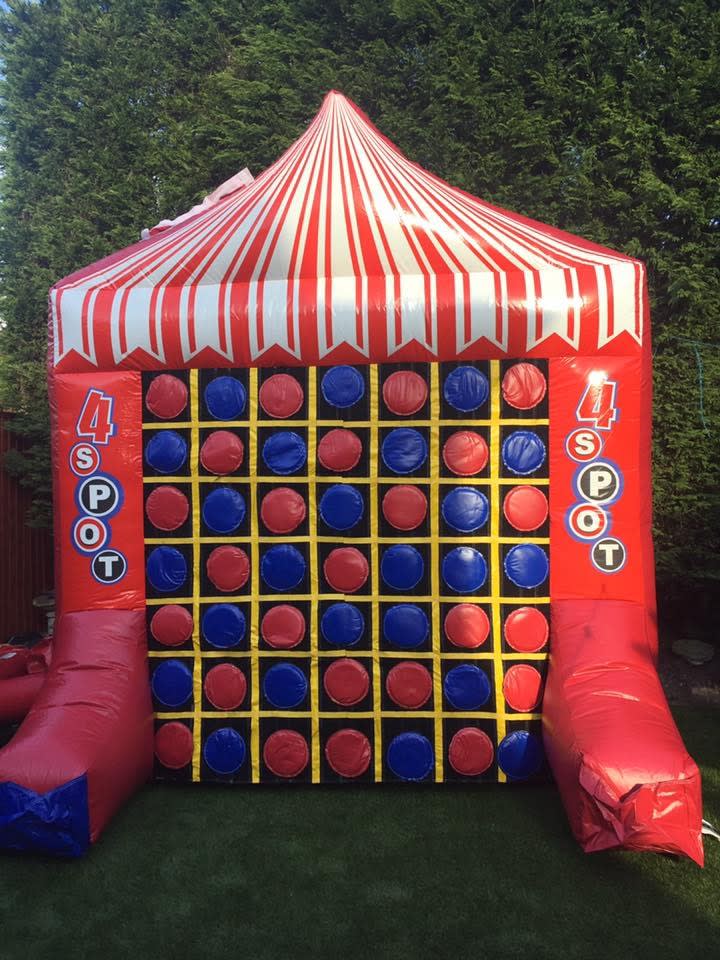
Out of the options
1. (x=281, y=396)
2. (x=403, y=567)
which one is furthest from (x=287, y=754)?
(x=281, y=396)

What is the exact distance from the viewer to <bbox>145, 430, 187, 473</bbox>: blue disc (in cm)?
339

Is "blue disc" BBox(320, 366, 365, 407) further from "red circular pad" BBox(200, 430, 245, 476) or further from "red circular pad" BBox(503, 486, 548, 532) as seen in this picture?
"red circular pad" BBox(503, 486, 548, 532)

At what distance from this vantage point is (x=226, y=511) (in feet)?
11.1

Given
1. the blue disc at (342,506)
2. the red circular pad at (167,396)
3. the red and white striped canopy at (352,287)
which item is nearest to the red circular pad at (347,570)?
the blue disc at (342,506)

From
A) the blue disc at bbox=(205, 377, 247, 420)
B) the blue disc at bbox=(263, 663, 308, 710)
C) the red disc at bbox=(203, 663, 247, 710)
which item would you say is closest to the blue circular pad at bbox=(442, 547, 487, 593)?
the blue disc at bbox=(263, 663, 308, 710)

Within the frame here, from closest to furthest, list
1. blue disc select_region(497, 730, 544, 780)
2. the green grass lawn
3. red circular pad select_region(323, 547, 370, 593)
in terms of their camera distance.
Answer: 1. the green grass lawn
2. blue disc select_region(497, 730, 544, 780)
3. red circular pad select_region(323, 547, 370, 593)

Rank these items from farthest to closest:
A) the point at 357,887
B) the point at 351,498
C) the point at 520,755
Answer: the point at 351,498, the point at 520,755, the point at 357,887

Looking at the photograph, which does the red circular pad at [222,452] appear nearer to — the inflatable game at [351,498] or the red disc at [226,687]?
the inflatable game at [351,498]

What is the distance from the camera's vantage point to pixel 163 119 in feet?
18.6

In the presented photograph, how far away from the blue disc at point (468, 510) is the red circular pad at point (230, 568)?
93 centimetres

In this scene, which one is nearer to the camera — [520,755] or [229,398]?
[520,755]

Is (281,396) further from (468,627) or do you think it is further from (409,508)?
(468,627)

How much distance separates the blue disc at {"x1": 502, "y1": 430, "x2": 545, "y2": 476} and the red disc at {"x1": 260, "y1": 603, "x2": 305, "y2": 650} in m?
1.14

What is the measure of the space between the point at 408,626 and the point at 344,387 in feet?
3.53
